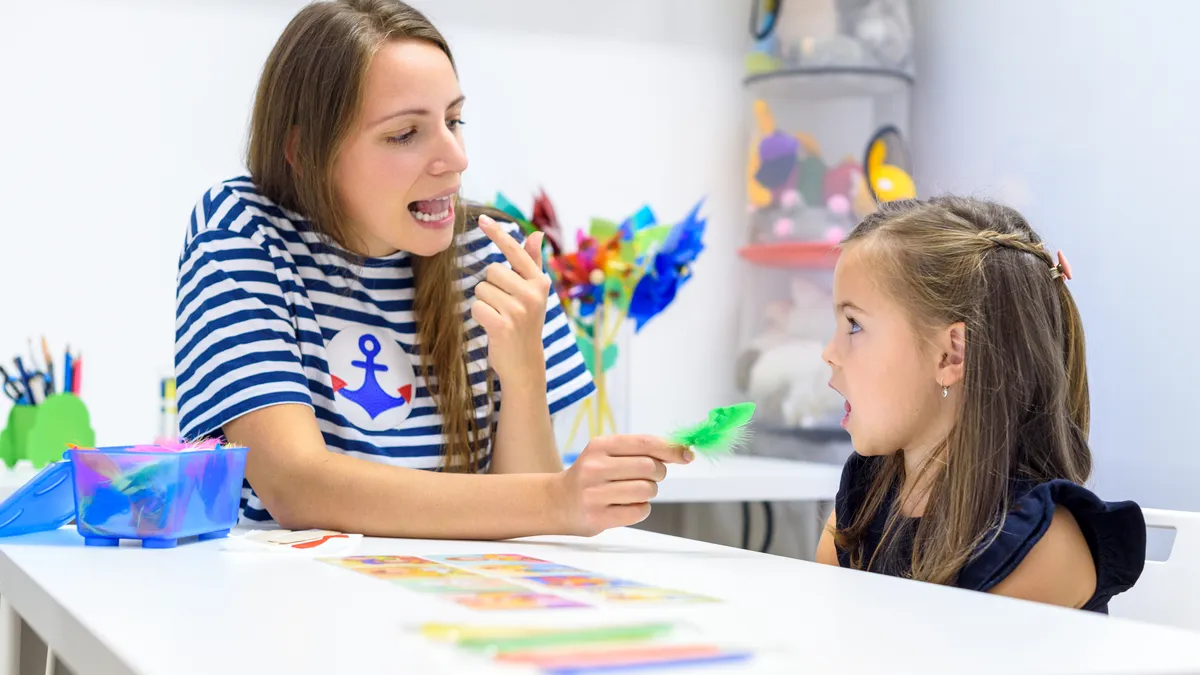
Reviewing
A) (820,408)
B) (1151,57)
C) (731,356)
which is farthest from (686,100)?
(1151,57)

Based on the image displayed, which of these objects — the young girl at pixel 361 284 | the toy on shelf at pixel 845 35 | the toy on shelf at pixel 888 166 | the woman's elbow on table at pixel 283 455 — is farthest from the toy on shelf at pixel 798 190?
the woman's elbow on table at pixel 283 455

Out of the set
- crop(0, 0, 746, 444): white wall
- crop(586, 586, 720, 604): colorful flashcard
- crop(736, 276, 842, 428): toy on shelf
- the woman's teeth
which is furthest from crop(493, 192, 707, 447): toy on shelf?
crop(586, 586, 720, 604): colorful flashcard

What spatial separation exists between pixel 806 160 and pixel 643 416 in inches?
24.1

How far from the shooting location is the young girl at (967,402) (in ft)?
2.96

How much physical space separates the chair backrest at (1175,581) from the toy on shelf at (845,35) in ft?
4.63

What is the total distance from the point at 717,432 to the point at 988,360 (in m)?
0.26

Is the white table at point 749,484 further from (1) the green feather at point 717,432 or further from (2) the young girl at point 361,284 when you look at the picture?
(1) the green feather at point 717,432

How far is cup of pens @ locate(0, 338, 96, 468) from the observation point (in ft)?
5.82

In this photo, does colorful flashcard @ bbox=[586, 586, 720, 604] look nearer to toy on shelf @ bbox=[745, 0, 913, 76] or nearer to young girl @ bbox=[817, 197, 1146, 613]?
young girl @ bbox=[817, 197, 1146, 613]

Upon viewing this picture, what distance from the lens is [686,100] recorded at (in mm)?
2516

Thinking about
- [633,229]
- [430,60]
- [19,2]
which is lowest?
[633,229]

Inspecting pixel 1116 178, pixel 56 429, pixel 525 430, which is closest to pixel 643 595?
pixel 525 430

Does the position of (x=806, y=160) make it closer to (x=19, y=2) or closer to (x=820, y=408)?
(x=820, y=408)

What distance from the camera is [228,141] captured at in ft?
7.14
